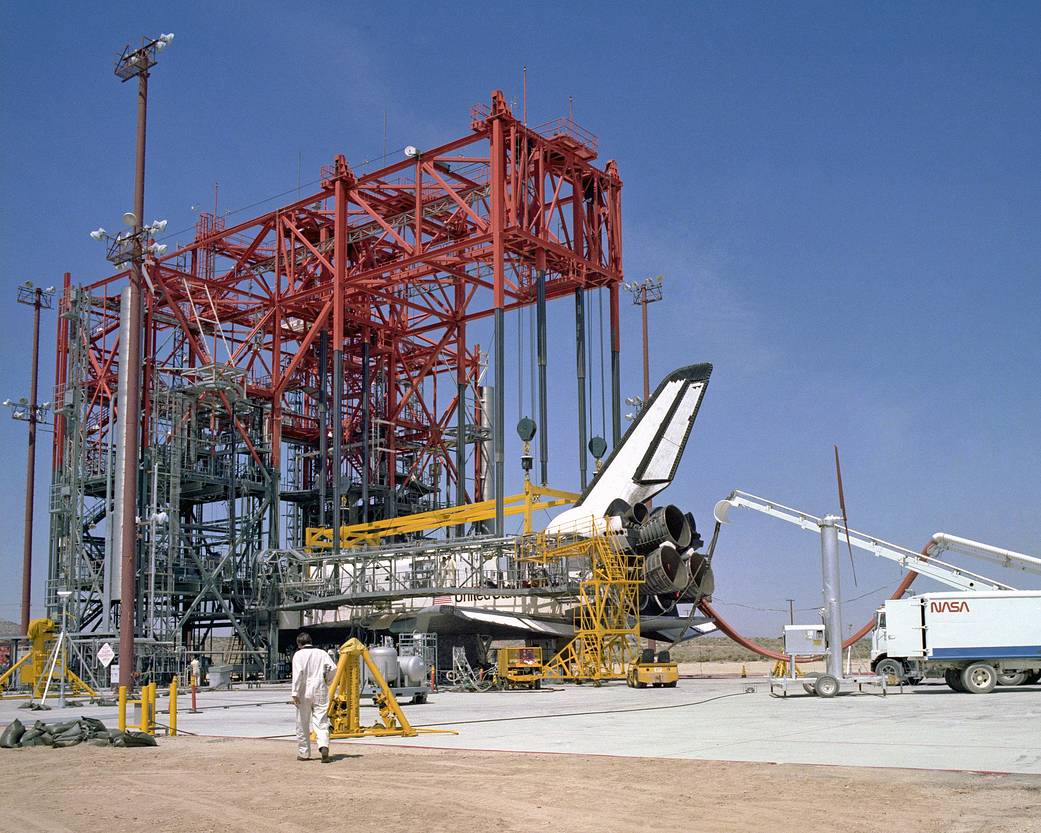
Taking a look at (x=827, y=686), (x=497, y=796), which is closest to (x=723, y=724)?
(x=827, y=686)

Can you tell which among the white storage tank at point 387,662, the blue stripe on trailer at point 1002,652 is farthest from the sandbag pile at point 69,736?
the blue stripe on trailer at point 1002,652

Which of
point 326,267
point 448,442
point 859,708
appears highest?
→ point 326,267

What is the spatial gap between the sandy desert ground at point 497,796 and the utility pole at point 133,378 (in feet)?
25.5

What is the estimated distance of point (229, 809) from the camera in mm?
11664

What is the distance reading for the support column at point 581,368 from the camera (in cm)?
5475

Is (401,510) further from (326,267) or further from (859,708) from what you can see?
(859,708)

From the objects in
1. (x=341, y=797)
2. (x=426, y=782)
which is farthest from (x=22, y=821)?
(x=426, y=782)

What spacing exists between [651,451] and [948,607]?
16.8 m

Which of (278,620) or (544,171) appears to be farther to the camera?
(278,620)

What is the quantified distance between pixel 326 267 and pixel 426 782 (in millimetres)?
49971

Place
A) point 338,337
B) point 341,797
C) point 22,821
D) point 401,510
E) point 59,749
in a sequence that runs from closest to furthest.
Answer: point 22,821 < point 341,797 < point 59,749 < point 338,337 < point 401,510

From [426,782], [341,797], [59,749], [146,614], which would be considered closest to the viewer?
[341,797]

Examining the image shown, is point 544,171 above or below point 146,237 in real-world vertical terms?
above

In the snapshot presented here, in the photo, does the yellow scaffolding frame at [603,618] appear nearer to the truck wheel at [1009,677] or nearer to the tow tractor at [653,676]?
the tow tractor at [653,676]
